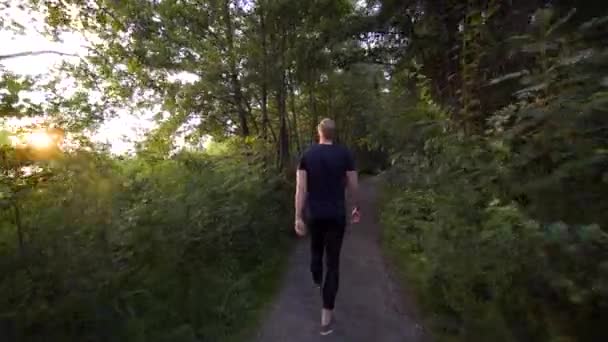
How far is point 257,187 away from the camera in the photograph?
27.9ft

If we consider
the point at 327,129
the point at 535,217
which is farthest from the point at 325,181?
the point at 535,217

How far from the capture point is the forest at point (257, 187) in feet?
10.8

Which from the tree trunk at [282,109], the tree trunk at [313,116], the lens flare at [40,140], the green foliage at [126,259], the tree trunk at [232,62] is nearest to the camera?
the green foliage at [126,259]

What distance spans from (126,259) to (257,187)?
13.6ft

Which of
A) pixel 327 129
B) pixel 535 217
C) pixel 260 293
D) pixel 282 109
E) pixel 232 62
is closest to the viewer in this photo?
pixel 535 217

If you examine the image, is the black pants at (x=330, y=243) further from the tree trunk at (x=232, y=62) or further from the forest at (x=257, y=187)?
the tree trunk at (x=232, y=62)

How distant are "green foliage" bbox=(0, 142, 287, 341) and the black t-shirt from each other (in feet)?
5.38

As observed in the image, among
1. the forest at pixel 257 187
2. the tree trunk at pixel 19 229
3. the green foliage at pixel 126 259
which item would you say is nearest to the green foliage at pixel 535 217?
the forest at pixel 257 187

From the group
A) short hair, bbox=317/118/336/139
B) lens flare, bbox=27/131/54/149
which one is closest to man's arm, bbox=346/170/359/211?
short hair, bbox=317/118/336/139

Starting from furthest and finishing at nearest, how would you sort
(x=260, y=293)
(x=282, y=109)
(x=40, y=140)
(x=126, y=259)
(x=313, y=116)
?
(x=313, y=116), (x=282, y=109), (x=260, y=293), (x=126, y=259), (x=40, y=140)

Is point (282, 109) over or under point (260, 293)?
over

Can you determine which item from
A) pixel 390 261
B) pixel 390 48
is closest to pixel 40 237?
pixel 390 261

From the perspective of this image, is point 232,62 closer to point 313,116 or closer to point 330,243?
point 330,243

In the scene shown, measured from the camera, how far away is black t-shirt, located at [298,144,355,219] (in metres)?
4.71
